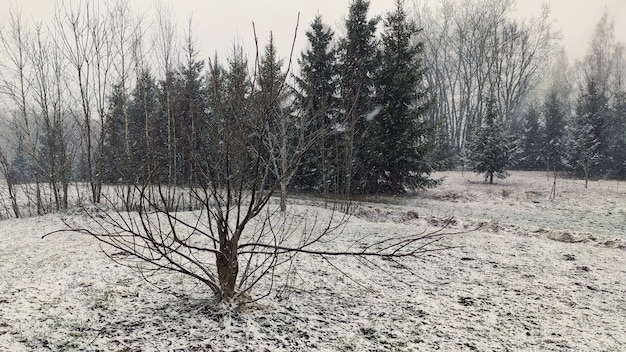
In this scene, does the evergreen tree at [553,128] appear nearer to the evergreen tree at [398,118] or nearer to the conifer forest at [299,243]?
the conifer forest at [299,243]

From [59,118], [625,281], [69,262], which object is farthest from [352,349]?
[59,118]

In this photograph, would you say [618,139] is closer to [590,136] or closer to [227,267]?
[590,136]

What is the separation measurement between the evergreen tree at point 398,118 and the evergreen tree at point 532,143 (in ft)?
54.9

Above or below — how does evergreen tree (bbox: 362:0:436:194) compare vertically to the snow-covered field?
above

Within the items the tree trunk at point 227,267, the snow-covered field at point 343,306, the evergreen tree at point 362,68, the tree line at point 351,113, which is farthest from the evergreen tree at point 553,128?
the tree trunk at point 227,267

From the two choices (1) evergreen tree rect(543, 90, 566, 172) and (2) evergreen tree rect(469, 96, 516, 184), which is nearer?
(2) evergreen tree rect(469, 96, 516, 184)

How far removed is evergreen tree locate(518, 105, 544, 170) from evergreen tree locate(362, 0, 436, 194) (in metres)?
16.7

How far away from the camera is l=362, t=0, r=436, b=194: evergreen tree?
15508mm

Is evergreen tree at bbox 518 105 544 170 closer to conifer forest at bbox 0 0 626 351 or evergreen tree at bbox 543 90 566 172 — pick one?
evergreen tree at bbox 543 90 566 172

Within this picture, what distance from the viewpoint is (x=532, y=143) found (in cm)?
2861

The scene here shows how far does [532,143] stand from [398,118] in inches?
734

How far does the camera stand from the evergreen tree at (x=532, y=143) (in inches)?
1105

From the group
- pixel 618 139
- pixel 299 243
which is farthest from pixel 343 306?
pixel 618 139

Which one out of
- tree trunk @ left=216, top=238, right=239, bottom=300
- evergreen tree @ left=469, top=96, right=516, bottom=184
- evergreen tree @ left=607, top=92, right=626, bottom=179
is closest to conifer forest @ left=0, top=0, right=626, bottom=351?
tree trunk @ left=216, top=238, right=239, bottom=300
